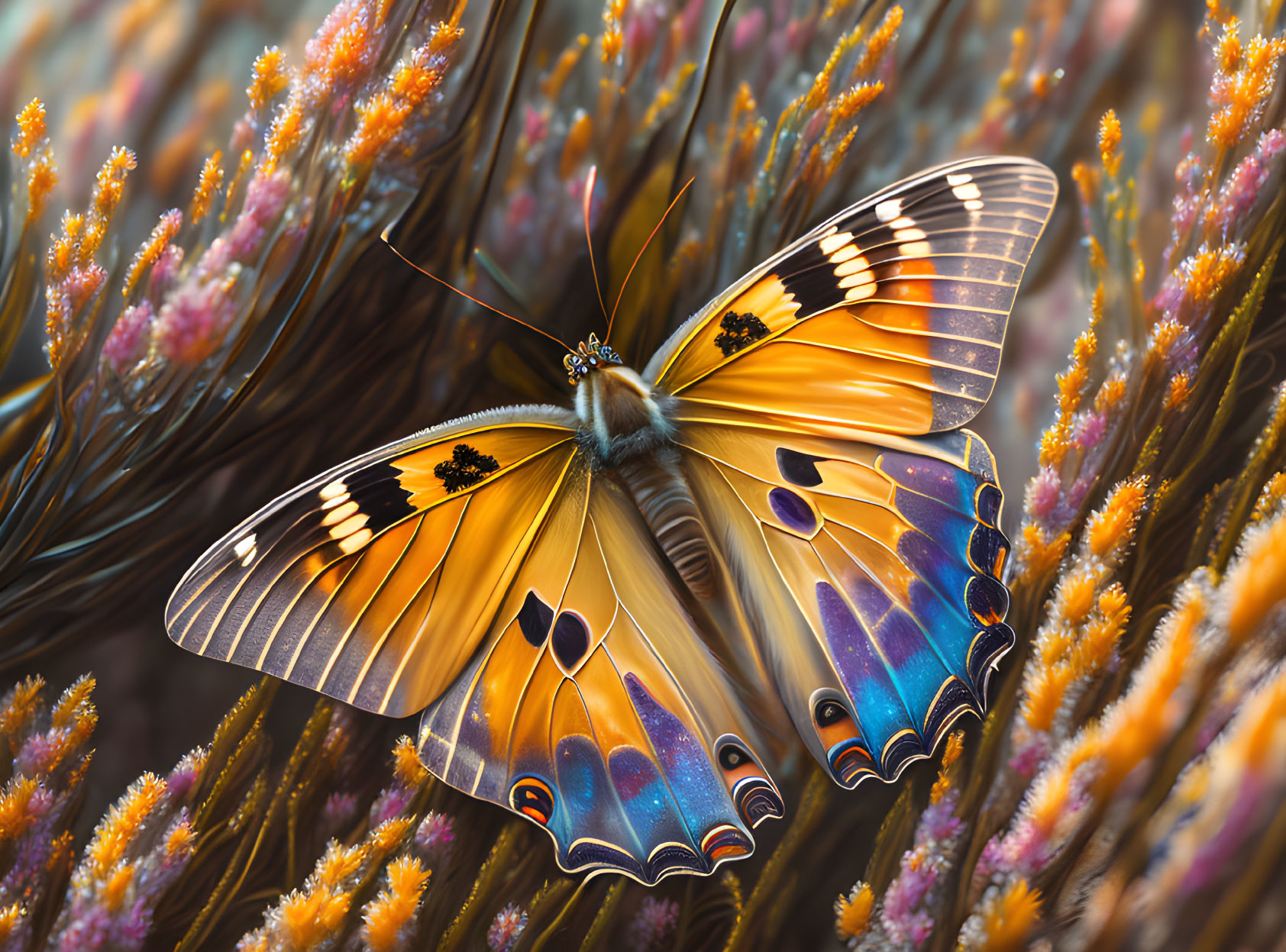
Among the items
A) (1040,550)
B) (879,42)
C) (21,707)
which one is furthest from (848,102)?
(21,707)

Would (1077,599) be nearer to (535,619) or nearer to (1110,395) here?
(1110,395)

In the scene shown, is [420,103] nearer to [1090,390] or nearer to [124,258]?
[124,258]

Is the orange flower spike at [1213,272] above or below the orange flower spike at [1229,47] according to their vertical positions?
below

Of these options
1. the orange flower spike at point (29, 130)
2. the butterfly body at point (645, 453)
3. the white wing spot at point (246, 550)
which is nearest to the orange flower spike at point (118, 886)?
the white wing spot at point (246, 550)

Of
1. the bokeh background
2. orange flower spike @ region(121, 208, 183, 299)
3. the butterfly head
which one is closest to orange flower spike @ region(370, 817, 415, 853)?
the bokeh background

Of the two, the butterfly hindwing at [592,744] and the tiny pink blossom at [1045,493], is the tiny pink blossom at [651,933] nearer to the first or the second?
the butterfly hindwing at [592,744]
